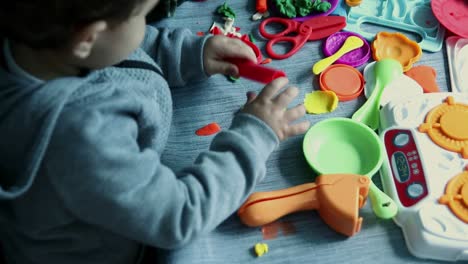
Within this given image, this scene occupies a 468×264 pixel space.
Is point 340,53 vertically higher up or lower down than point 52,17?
lower down

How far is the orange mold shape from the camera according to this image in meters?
0.63

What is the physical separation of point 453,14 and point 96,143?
0.48 metres

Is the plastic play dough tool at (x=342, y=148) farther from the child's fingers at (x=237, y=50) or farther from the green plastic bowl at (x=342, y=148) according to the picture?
the child's fingers at (x=237, y=50)

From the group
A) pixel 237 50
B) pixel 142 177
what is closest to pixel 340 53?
pixel 237 50

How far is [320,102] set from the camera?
607 millimetres

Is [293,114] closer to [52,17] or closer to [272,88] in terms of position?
[272,88]

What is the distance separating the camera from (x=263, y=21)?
2.23ft

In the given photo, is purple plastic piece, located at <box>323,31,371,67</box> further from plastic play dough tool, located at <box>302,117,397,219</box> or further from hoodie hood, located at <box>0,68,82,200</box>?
hoodie hood, located at <box>0,68,82,200</box>

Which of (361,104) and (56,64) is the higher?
(56,64)

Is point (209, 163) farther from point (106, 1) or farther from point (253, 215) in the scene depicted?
point (106, 1)

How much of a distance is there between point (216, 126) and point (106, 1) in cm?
24

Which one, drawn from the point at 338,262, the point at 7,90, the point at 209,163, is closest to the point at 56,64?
the point at 7,90

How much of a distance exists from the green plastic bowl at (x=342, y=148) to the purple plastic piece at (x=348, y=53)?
0.30 feet

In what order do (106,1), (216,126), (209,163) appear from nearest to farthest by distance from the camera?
(106,1) → (209,163) → (216,126)
